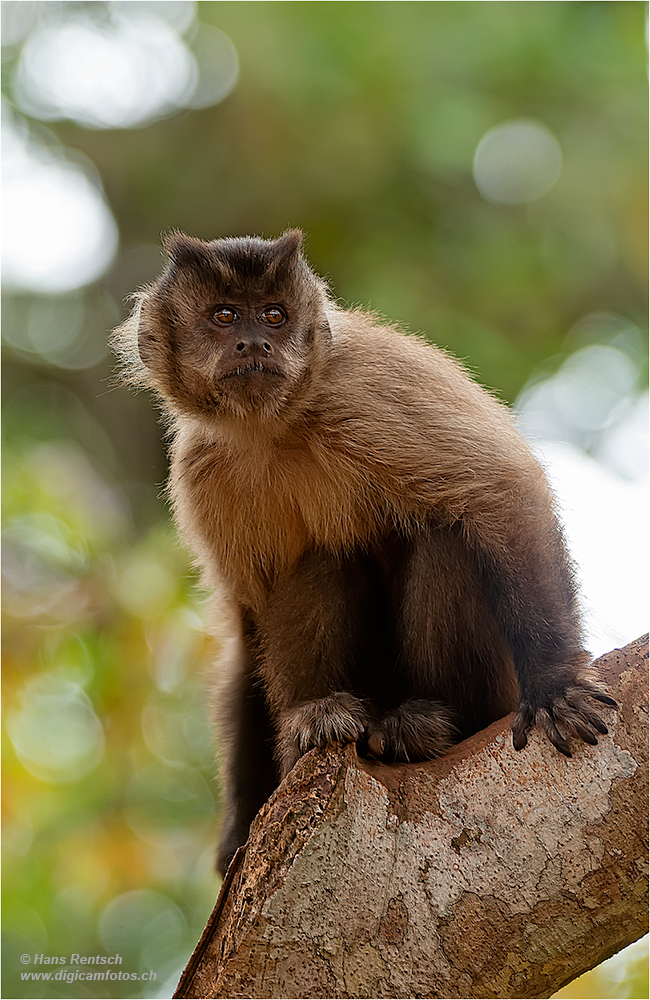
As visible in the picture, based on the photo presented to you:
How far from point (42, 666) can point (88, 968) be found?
233 centimetres

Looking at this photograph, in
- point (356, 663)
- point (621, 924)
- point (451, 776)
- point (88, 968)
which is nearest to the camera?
point (621, 924)

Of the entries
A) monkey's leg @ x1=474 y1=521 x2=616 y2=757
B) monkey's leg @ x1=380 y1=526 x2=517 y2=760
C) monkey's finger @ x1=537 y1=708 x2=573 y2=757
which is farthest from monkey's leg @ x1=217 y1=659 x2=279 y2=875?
monkey's finger @ x1=537 y1=708 x2=573 y2=757

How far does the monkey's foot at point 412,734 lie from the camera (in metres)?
3.90

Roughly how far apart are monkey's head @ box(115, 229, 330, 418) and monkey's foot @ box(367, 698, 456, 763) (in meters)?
1.48

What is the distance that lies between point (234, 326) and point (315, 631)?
147 cm

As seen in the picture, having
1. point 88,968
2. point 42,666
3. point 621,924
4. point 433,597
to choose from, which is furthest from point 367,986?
point 42,666

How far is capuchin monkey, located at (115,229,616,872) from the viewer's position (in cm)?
418

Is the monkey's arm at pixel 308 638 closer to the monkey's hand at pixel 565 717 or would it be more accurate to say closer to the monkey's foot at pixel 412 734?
the monkey's foot at pixel 412 734

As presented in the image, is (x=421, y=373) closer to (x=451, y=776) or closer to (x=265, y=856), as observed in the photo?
(x=451, y=776)

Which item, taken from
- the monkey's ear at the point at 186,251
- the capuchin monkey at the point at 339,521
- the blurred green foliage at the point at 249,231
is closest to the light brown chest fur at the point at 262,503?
the capuchin monkey at the point at 339,521

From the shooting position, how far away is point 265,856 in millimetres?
3467

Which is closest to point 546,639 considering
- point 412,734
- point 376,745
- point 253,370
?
point 412,734

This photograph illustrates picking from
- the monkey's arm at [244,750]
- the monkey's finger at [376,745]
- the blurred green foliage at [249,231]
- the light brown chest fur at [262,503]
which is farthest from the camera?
the blurred green foliage at [249,231]

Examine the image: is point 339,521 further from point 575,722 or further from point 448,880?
point 448,880
